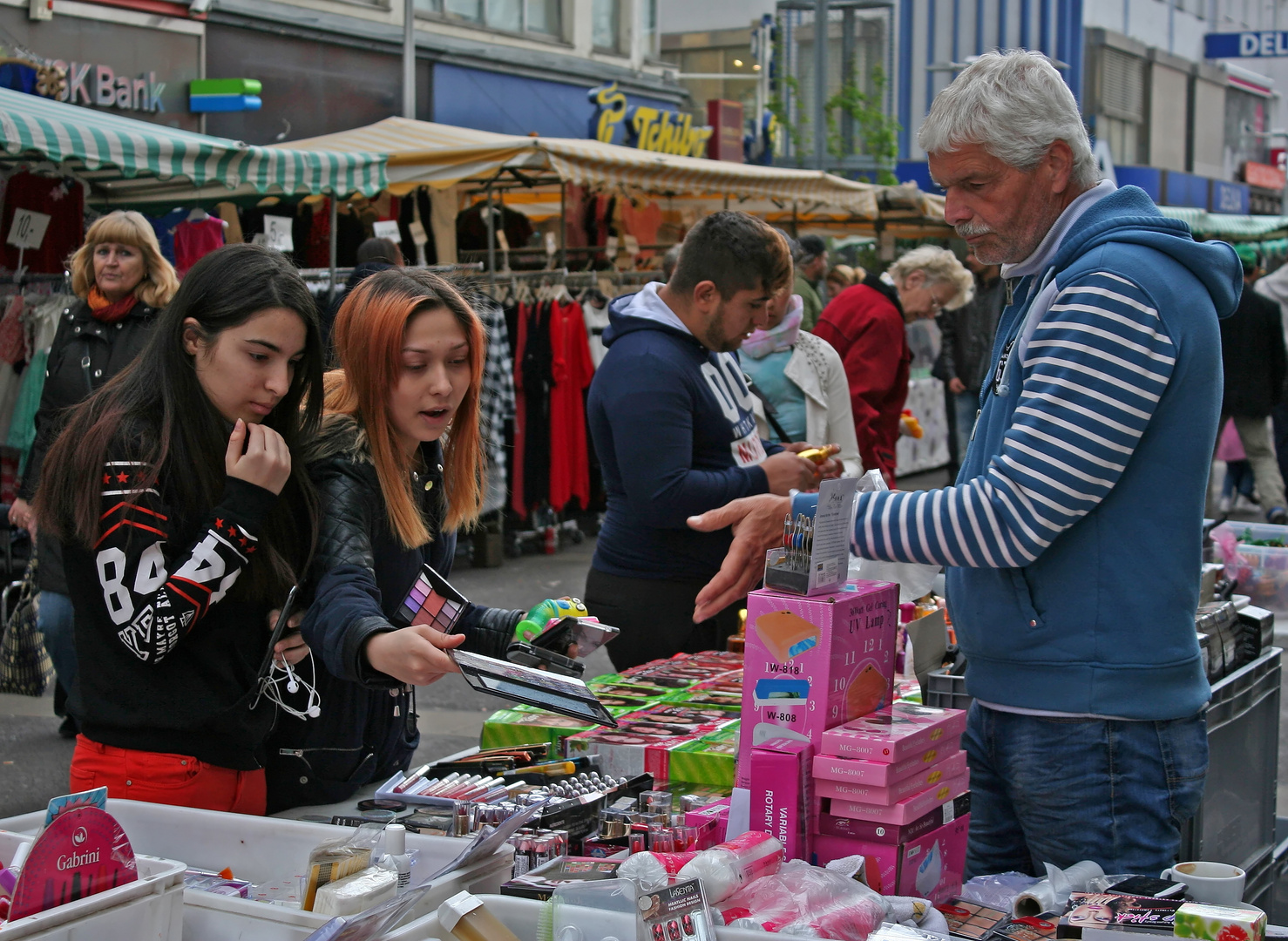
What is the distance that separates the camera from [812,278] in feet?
33.7

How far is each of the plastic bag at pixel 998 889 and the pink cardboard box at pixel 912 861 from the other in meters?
0.04

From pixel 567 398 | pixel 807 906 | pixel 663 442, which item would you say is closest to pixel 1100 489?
pixel 807 906

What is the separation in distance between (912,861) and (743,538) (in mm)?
616

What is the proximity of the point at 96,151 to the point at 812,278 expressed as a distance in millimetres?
5754

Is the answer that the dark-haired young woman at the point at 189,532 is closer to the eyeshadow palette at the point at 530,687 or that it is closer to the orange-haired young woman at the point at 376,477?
the orange-haired young woman at the point at 376,477

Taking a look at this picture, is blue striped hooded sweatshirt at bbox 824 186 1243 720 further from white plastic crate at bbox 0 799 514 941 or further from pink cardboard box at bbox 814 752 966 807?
white plastic crate at bbox 0 799 514 941

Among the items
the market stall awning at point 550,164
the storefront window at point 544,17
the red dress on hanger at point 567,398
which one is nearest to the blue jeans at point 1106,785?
the red dress on hanger at point 567,398

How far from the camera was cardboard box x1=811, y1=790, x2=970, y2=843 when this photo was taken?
189cm

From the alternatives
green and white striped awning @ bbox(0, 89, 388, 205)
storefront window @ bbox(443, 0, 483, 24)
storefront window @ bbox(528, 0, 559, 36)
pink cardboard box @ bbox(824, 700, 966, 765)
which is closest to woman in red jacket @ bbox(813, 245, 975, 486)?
green and white striped awning @ bbox(0, 89, 388, 205)

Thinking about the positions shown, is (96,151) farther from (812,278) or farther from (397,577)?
(812,278)

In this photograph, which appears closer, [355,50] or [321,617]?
[321,617]

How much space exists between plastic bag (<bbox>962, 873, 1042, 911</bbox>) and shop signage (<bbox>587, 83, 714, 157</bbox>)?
13178mm

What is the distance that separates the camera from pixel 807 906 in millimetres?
1691

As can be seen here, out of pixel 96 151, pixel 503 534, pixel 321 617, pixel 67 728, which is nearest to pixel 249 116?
pixel 503 534
